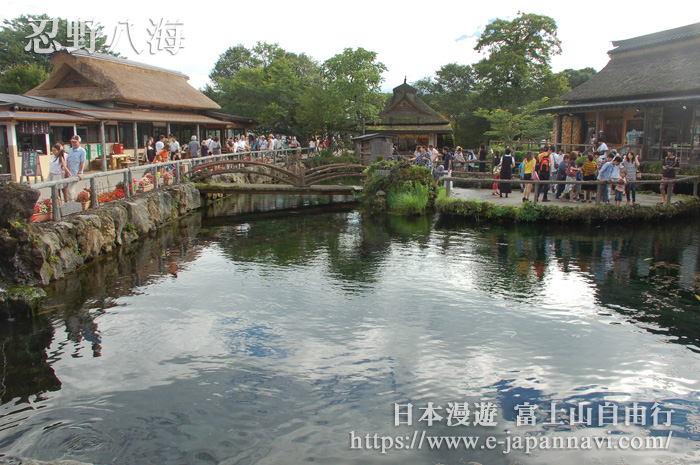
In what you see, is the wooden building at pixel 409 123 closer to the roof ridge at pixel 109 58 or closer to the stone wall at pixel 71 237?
the roof ridge at pixel 109 58

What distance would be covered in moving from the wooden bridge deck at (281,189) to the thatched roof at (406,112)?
75.3 feet

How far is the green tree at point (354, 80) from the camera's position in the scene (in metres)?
37.8

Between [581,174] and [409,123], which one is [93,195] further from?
[409,123]

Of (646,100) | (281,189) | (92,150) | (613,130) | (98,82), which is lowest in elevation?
(281,189)

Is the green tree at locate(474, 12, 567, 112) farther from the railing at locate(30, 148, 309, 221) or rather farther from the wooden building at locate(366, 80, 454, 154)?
the railing at locate(30, 148, 309, 221)

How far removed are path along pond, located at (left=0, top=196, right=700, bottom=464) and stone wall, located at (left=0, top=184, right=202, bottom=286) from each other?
0.58 m

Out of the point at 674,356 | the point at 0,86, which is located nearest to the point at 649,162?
the point at 674,356

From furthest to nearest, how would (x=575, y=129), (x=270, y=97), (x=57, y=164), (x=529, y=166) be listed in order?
(x=270, y=97)
(x=575, y=129)
(x=529, y=166)
(x=57, y=164)

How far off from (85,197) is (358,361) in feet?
29.4

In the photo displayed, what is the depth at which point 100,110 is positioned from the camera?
26.2 meters

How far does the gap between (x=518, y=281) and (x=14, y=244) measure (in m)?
9.43

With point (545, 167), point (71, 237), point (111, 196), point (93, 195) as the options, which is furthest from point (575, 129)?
point (71, 237)

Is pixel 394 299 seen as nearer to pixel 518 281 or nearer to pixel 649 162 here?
pixel 518 281

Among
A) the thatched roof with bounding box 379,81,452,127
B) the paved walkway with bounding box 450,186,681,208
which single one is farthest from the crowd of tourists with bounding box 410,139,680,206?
the thatched roof with bounding box 379,81,452,127
